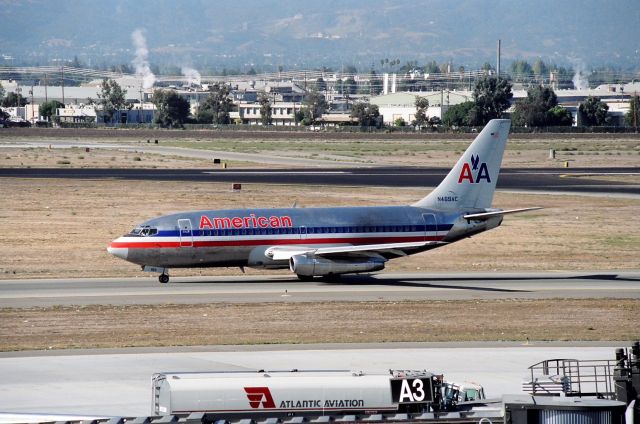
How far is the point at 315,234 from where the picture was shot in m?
54.9

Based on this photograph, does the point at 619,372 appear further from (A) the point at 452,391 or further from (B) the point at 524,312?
(B) the point at 524,312

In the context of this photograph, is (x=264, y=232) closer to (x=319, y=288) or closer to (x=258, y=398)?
(x=319, y=288)

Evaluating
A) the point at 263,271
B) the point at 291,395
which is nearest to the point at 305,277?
the point at 263,271

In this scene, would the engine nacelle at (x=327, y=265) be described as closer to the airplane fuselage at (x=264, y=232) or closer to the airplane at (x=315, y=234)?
the airplane at (x=315, y=234)

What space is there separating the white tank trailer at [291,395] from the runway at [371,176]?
237 ft

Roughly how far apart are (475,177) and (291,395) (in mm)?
32708

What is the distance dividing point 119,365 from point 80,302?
12.4 metres

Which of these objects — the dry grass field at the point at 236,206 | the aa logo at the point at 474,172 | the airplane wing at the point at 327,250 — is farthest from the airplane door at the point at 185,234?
the aa logo at the point at 474,172

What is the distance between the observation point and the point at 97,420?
24109mm

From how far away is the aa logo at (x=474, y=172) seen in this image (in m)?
57.6

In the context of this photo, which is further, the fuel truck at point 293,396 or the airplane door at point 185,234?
the airplane door at point 185,234

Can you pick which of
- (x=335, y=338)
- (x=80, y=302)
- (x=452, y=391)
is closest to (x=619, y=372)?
(x=452, y=391)

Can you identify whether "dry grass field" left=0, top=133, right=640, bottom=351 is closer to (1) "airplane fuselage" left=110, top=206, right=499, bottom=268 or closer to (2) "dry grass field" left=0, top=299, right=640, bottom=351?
(2) "dry grass field" left=0, top=299, right=640, bottom=351

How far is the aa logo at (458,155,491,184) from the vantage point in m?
57.6
